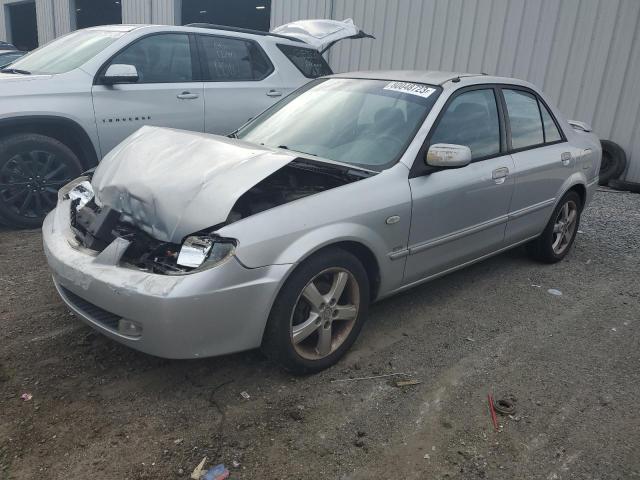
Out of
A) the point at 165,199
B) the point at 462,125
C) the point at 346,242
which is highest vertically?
the point at 462,125

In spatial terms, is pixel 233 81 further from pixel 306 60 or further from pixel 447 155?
pixel 447 155

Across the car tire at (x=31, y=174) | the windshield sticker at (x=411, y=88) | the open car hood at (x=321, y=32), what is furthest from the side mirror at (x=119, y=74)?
the open car hood at (x=321, y=32)

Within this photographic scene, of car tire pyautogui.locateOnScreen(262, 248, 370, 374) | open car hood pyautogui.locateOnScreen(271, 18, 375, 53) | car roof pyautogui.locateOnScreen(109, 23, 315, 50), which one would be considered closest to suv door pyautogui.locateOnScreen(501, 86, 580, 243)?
car tire pyautogui.locateOnScreen(262, 248, 370, 374)

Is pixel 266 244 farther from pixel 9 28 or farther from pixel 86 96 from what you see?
pixel 9 28

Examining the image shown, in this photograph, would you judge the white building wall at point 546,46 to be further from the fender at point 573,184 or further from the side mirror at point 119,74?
the side mirror at point 119,74

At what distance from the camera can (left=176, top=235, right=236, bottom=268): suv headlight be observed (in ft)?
8.33

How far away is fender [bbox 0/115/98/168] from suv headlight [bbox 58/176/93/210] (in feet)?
5.17

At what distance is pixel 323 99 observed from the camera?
13.1 feet

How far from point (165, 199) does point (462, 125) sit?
214cm

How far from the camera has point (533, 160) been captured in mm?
4348

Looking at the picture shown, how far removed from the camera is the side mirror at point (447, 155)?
10.8ft

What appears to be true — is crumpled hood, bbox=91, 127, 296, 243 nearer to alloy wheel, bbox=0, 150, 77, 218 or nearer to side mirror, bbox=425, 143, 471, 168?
side mirror, bbox=425, 143, 471, 168

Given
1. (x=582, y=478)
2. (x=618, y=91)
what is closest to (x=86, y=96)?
(x=582, y=478)

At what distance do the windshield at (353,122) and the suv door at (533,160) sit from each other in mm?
964
